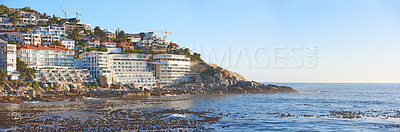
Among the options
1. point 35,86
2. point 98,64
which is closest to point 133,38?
point 98,64

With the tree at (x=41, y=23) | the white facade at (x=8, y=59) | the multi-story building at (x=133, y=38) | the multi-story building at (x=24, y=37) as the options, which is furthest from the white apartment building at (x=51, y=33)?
the white facade at (x=8, y=59)

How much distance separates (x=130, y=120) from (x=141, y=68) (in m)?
89.4

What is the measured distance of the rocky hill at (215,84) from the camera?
128 meters

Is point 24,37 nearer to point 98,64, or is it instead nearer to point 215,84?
point 98,64

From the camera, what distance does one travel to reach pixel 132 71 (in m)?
134

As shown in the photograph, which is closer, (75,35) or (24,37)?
(24,37)

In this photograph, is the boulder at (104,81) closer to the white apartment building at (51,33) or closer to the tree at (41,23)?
the white apartment building at (51,33)

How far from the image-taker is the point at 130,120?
48875mm

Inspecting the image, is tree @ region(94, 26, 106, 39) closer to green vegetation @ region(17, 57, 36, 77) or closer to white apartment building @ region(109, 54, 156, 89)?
white apartment building @ region(109, 54, 156, 89)

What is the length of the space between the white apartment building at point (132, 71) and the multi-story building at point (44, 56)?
620 inches

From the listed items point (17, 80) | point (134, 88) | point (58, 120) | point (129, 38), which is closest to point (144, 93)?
point (134, 88)

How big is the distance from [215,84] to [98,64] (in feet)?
150

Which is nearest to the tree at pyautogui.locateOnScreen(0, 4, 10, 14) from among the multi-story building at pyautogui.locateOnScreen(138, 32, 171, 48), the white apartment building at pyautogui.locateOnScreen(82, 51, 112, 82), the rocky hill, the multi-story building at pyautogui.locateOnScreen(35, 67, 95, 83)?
the multi-story building at pyautogui.locateOnScreen(138, 32, 171, 48)

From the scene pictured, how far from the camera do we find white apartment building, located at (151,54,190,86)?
139m
